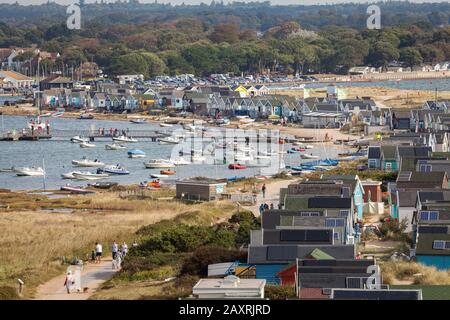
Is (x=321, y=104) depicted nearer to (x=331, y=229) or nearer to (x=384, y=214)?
(x=384, y=214)

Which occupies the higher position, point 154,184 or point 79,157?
point 154,184

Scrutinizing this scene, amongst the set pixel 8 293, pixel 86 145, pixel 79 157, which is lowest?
pixel 79 157

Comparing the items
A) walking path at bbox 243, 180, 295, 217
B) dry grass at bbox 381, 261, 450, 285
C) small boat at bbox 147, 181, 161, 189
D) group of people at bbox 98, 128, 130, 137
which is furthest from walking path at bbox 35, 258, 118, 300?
group of people at bbox 98, 128, 130, 137

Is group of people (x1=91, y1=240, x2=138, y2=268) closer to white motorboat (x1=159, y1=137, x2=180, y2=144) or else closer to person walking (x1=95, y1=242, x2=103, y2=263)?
person walking (x1=95, y1=242, x2=103, y2=263)

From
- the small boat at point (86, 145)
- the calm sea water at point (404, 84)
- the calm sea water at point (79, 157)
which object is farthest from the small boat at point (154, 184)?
the calm sea water at point (404, 84)

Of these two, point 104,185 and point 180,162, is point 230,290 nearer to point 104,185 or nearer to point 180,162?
point 104,185

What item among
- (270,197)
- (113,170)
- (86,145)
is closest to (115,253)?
(270,197)
